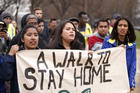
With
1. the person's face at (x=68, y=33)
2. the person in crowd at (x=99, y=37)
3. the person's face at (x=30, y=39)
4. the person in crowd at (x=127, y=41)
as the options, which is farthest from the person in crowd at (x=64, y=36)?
the person in crowd at (x=99, y=37)

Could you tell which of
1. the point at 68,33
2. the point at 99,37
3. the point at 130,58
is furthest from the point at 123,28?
the point at 99,37

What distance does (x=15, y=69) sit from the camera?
3.34 meters

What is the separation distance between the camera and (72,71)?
3666 mm

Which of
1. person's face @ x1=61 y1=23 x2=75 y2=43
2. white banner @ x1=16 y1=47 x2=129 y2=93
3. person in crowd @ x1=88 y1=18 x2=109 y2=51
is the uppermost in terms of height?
person's face @ x1=61 y1=23 x2=75 y2=43

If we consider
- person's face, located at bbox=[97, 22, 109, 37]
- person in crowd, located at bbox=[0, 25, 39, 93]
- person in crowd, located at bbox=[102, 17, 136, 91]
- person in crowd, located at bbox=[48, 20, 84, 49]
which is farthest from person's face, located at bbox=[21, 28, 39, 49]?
person's face, located at bbox=[97, 22, 109, 37]

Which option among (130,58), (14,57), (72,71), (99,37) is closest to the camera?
(14,57)

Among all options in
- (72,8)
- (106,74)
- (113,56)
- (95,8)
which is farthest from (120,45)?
(95,8)

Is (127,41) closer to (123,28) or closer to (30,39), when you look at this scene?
(123,28)

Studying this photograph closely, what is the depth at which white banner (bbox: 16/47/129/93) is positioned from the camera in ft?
11.2

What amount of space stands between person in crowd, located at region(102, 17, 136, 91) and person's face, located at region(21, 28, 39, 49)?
4.20ft

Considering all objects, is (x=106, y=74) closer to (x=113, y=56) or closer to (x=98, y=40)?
(x=113, y=56)

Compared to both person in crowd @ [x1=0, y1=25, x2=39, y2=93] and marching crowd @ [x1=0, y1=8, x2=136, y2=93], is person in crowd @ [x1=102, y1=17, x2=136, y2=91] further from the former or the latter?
person in crowd @ [x1=0, y1=25, x2=39, y2=93]

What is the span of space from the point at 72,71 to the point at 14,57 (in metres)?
0.81

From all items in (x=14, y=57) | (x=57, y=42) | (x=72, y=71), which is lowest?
(x=72, y=71)
